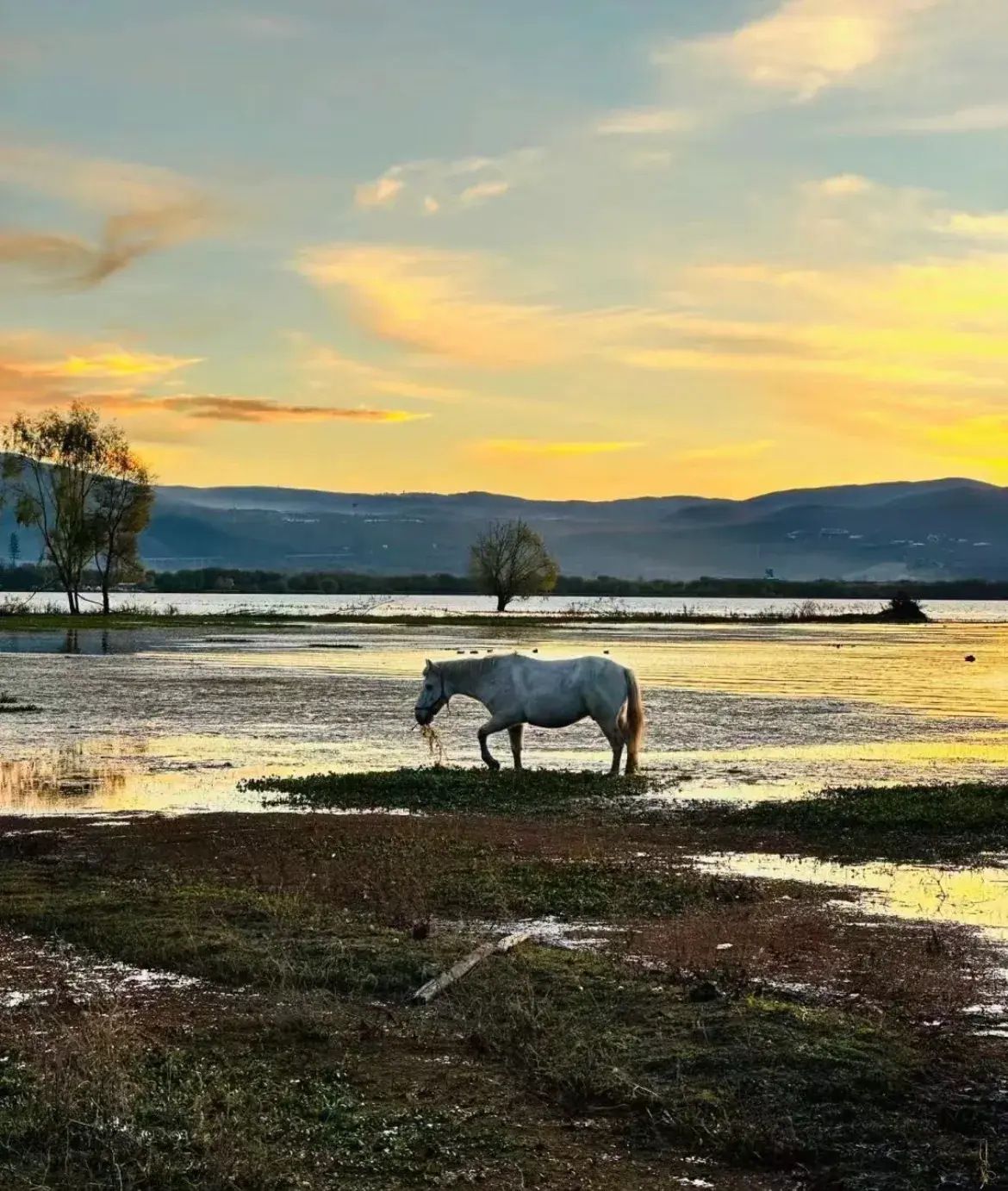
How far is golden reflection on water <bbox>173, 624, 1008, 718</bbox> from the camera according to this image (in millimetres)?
40375

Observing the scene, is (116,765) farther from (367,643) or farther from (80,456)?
(80,456)

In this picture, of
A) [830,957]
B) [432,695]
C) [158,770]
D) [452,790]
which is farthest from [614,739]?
[830,957]

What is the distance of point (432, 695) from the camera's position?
77.5ft

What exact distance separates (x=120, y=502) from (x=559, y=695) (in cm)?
8288

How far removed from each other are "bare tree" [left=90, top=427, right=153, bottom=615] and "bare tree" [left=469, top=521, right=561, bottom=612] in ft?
123

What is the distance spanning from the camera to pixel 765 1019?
8227 millimetres

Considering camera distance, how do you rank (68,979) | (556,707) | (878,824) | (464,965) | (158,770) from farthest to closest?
(556,707), (158,770), (878,824), (68,979), (464,965)

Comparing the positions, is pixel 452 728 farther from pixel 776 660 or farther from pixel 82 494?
pixel 82 494

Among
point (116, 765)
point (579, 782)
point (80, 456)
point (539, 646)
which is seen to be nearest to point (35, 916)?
point (579, 782)

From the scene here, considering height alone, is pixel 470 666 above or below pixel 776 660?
above

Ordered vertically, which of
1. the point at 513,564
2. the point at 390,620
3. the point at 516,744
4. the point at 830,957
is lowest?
the point at 830,957

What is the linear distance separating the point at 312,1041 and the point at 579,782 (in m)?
12.3

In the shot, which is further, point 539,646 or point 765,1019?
point 539,646

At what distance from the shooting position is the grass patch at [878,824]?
15367 mm
